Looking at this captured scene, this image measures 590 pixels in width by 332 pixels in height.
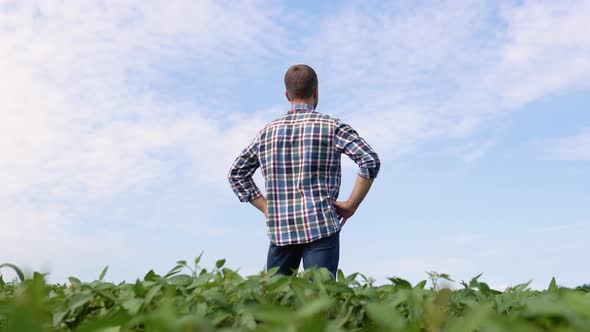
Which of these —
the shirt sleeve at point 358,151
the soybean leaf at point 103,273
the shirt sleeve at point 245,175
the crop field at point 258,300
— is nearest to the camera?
the crop field at point 258,300

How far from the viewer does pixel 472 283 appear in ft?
8.44

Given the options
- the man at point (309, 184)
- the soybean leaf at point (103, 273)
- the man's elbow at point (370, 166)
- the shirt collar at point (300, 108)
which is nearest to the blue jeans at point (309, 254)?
the man at point (309, 184)

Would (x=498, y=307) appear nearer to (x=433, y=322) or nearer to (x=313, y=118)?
(x=433, y=322)

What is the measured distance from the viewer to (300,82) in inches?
247

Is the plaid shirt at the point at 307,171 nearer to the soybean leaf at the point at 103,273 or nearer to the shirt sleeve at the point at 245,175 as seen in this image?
the shirt sleeve at the point at 245,175

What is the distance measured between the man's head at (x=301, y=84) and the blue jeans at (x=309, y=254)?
1545 millimetres

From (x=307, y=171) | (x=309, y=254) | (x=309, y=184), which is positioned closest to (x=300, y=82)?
(x=307, y=171)

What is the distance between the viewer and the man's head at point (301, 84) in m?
6.28

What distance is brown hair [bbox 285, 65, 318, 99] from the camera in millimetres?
6273

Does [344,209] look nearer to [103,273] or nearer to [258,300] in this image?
[103,273]

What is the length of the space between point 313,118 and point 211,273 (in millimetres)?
3738

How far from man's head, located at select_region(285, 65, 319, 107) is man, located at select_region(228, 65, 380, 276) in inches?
8.3

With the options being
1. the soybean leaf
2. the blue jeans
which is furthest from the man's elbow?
the soybean leaf

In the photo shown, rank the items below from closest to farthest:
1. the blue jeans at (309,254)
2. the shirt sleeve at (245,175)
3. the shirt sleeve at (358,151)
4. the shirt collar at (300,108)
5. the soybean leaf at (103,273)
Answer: the soybean leaf at (103,273)
the blue jeans at (309,254)
the shirt sleeve at (358,151)
the shirt collar at (300,108)
the shirt sleeve at (245,175)
